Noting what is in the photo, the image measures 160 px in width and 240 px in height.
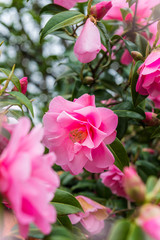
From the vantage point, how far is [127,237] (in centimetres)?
40

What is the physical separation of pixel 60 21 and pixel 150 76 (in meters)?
0.31

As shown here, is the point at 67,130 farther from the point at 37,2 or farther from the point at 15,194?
the point at 37,2

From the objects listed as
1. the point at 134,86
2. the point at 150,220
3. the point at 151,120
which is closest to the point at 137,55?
the point at 134,86

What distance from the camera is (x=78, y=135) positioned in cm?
78

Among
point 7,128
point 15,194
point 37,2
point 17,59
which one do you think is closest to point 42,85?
point 17,59

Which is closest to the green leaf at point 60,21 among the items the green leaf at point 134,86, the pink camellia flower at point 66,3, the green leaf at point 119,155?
the pink camellia flower at point 66,3

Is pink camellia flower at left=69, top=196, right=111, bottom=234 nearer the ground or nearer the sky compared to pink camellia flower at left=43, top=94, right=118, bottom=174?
nearer the ground

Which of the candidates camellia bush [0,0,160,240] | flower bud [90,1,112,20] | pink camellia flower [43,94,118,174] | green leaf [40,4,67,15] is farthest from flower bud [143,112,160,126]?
green leaf [40,4,67,15]

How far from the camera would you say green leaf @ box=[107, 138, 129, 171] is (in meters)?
0.79

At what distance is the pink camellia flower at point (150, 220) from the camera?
1.22 feet

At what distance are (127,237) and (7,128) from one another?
0.91ft

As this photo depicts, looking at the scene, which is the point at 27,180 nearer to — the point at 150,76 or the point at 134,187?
the point at 134,187

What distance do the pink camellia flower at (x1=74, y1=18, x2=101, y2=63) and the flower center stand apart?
0.22 metres

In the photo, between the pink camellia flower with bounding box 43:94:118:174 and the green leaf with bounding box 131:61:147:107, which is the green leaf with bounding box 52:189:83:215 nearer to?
the pink camellia flower with bounding box 43:94:118:174
